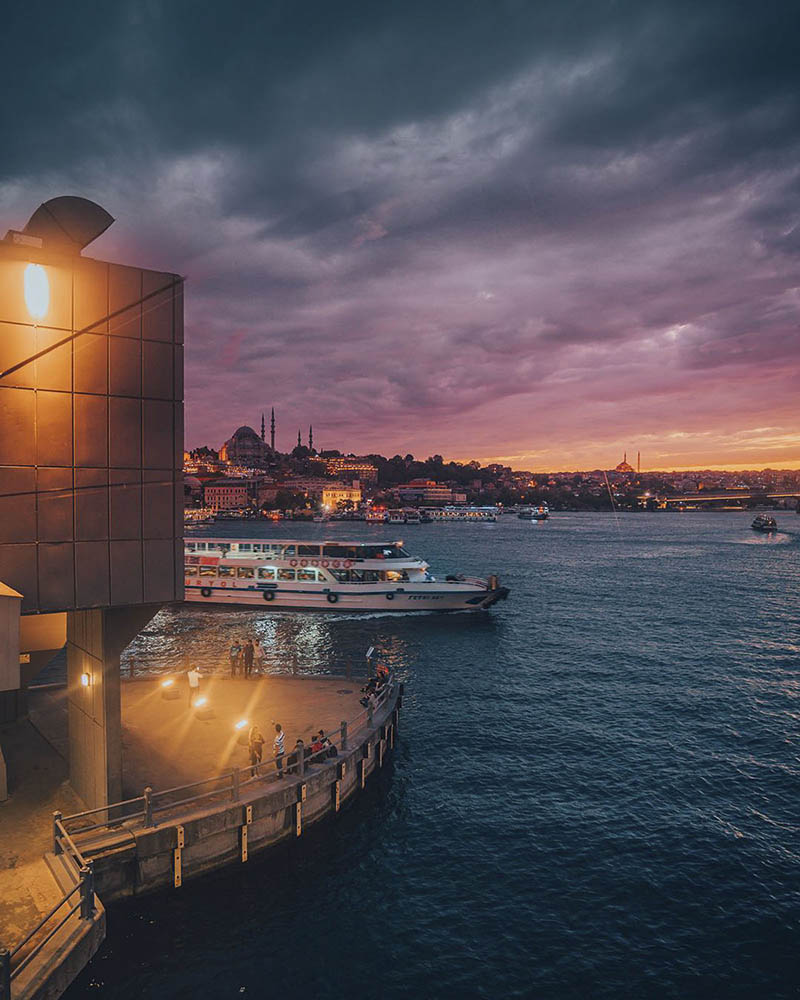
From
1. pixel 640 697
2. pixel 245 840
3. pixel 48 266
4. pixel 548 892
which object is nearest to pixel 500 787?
pixel 548 892

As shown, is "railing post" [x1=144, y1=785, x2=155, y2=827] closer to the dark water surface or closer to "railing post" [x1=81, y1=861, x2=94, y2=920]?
the dark water surface

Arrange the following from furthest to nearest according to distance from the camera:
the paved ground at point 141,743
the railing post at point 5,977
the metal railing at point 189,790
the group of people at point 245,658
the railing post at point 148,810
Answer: the group of people at point 245,658, the railing post at point 148,810, the metal railing at point 189,790, the paved ground at point 141,743, the railing post at point 5,977

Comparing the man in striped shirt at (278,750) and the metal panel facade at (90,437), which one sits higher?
the metal panel facade at (90,437)

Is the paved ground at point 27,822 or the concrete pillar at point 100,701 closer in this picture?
the paved ground at point 27,822

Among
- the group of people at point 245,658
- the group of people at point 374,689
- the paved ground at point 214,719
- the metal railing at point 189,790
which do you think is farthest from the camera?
the group of people at point 245,658

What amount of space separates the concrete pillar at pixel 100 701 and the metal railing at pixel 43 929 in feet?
7.85

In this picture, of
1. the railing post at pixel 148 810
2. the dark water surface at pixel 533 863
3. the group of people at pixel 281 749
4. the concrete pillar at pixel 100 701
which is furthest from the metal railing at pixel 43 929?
the group of people at pixel 281 749

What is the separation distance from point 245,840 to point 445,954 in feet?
18.6

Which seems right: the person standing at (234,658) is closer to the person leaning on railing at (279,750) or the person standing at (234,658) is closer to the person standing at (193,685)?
the person standing at (193,685)

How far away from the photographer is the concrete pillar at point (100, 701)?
14969 mm

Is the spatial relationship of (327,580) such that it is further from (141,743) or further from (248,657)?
(141,743)

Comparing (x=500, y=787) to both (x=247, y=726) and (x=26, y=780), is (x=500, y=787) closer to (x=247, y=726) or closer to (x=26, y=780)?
(x=247, y=726)

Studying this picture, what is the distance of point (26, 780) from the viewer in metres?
17.0

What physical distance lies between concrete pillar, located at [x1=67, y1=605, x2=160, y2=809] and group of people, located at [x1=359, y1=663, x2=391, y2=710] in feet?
31.7
